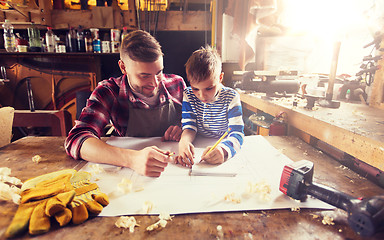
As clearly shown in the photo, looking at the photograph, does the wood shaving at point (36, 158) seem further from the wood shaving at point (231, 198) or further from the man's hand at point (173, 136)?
the wood shaving at point (231, 198)

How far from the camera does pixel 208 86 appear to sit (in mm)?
1056

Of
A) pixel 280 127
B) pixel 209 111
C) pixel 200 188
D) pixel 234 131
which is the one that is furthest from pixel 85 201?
pixel 280 127

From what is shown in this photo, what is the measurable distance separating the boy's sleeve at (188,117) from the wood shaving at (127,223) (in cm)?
71

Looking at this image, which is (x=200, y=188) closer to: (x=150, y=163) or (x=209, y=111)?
(x=150, y=163)

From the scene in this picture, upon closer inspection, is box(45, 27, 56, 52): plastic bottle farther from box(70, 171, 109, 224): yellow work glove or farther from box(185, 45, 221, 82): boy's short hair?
box(70, 171, 109, 224): yellow work glove

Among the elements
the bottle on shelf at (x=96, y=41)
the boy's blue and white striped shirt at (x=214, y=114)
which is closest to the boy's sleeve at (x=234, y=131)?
Answer: the boy's blue and white striped shirt at (x=214, y=114)

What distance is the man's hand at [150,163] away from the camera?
0.71m

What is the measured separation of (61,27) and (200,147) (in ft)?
9.56

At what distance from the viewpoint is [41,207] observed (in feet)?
1.68

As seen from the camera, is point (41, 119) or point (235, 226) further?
point (41, 119)

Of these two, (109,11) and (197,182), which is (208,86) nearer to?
(197,182)

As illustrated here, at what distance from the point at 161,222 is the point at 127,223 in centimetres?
8

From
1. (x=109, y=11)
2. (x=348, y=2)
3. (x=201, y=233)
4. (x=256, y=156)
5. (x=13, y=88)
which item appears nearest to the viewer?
(x=201, y=233)

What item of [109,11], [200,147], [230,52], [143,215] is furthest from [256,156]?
[109,11]
